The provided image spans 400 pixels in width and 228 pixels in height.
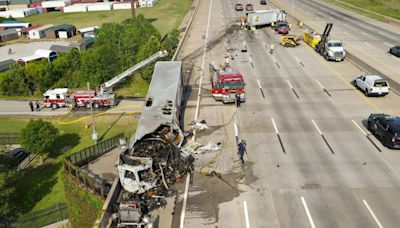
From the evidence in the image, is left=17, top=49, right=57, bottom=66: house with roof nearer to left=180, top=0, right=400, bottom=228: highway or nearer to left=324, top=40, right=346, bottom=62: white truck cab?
left=180, top=0, right=400, bottom=228: highway

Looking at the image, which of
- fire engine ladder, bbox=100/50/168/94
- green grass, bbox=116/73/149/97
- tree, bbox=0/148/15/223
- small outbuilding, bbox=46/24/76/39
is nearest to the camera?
tree, bbox=0/148/15/223

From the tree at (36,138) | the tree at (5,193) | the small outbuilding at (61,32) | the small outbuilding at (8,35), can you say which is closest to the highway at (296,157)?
the tree at (36,138)

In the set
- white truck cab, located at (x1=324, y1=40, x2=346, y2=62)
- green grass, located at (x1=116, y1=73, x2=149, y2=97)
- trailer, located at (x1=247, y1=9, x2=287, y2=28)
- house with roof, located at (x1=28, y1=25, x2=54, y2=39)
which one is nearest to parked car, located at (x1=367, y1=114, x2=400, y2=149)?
white truck cab, located at (x1=324, y1=40, x2=346, y2=62)

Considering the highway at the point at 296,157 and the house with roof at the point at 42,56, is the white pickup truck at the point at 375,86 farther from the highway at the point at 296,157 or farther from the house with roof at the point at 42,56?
the house with roof at the point at 42,56

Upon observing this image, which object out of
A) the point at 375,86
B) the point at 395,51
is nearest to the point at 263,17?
the point at 395,51

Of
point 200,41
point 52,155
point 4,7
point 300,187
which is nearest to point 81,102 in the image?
point 52,155

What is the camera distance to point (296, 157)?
1181 inches

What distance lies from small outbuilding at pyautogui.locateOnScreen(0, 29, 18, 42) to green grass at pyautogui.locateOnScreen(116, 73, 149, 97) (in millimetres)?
62506

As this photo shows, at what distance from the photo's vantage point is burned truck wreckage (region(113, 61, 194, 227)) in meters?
22.6

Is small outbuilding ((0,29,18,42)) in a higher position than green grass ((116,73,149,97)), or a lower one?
higher

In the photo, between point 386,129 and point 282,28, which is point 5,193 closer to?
point 386,129

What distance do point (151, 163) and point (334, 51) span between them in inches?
1524

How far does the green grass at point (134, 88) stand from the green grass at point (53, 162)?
831cm

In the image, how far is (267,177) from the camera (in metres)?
27.3
